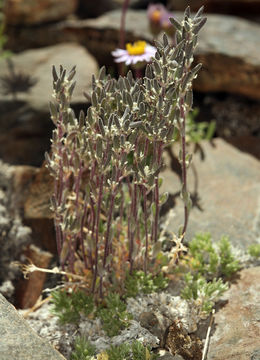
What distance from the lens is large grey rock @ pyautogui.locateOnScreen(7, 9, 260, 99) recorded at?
5500 mm

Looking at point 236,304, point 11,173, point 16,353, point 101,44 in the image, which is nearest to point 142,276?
point 236,304

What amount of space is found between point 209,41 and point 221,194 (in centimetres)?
197

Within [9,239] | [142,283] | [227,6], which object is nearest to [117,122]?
[142,283]

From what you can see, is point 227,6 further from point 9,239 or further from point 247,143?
point 9,239

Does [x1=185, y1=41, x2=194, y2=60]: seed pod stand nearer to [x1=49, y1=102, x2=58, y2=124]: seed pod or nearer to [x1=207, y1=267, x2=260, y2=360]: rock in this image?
[x1=49, y1=102, x2=58, y2=124]: seed pod

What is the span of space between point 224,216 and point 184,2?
3811 mm

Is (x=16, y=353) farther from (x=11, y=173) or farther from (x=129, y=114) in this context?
(x=11, y=173)

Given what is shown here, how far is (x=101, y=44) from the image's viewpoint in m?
6.38

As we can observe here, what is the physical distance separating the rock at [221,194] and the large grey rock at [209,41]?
72cm

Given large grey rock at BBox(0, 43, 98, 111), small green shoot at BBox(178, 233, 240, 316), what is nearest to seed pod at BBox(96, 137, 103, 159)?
small green shoot at BBox(178, 233, 240, 316)

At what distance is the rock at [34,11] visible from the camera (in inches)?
273

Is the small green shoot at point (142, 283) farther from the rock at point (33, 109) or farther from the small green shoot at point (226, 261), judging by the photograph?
the rock at point (33, 109)

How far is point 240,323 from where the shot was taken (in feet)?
11.0

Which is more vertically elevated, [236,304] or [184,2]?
[184,2]
